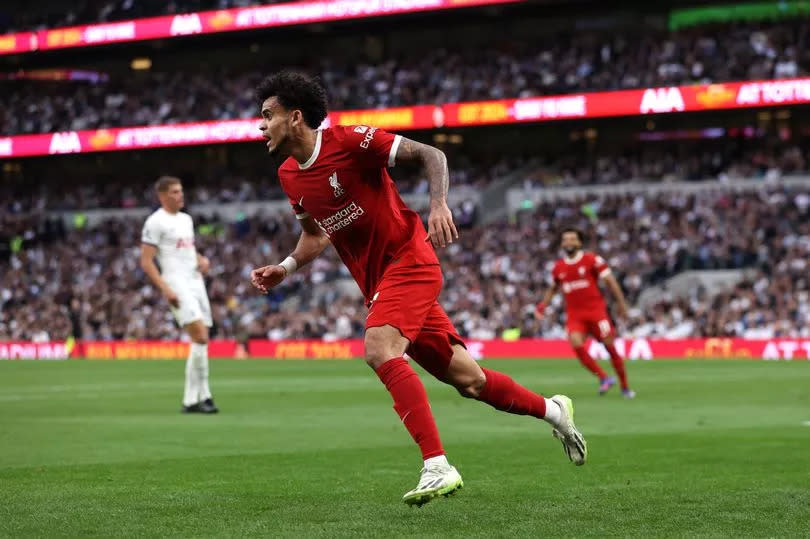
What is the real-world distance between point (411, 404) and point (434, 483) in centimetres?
58

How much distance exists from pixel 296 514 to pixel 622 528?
5.88 ft

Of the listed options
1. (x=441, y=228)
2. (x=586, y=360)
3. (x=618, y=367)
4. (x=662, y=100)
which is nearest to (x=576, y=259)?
(x=586, y=360)

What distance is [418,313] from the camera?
734 centimetres

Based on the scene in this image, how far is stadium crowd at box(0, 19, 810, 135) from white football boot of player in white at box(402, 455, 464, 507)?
3503cm

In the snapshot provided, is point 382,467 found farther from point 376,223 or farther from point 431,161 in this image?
point 431,161

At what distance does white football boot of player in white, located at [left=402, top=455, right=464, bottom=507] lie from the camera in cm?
653

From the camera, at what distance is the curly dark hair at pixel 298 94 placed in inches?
298

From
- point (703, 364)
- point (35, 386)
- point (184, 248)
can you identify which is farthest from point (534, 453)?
point (703, 364)

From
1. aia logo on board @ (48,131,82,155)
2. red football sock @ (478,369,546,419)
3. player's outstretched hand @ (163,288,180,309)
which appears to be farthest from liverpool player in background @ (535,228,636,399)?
aia logo on board @ (48,131,82,155)

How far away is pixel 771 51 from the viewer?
133ft

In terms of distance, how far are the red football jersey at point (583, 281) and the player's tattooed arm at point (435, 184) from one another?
1156 cm

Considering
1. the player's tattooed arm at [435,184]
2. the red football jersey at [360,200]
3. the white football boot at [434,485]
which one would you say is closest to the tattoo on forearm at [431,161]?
the player's tattooed arm at [435,184]

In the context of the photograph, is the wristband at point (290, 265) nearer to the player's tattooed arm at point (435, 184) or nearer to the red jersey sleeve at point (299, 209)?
the red jersey sleeve at point (299, 209)

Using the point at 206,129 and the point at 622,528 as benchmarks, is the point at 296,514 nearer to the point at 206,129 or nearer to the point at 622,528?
the point at 622,528
